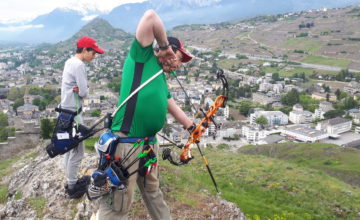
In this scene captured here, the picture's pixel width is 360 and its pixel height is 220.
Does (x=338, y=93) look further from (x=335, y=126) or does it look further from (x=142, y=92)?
(x=142, y=92)

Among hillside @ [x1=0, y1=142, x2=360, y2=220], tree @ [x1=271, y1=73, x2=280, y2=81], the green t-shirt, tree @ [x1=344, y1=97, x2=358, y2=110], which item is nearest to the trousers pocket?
the green t-shirt

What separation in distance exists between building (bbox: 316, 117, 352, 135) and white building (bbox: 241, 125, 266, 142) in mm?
11818

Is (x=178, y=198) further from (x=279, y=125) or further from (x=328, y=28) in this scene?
(x=328, y=28)

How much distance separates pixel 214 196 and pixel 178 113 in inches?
140

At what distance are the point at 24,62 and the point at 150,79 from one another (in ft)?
580

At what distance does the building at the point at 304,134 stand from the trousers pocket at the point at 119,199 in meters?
55.3

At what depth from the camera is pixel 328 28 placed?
14038cm

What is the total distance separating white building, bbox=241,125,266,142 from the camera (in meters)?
56.7

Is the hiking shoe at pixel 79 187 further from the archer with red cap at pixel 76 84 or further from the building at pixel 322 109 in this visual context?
the building at pixel 322 109

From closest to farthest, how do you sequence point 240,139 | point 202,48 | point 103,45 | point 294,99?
point 240,139
point 294,99
point 202,48
point 103,45

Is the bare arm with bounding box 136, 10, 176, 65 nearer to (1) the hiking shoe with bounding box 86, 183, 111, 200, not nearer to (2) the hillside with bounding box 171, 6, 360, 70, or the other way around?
(1) the hiking shoe with bounding box 86, 183, 111, 200

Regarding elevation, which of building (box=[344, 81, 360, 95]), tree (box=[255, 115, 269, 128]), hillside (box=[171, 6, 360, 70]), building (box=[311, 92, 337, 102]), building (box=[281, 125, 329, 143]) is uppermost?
hillside (box=[171, 6, 360, 70])

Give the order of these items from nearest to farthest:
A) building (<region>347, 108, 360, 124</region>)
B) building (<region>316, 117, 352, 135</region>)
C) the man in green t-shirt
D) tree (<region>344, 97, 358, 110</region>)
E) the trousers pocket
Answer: the man in green t-shirt < the trousers pocket < building (<region>316, 117, 352, 135</region>) < building (<region>347, 108, 360, 124</region>) < tree (<region>344, 97, 358, 110</region>)

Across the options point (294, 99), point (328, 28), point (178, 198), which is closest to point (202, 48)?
point (328, 28)
